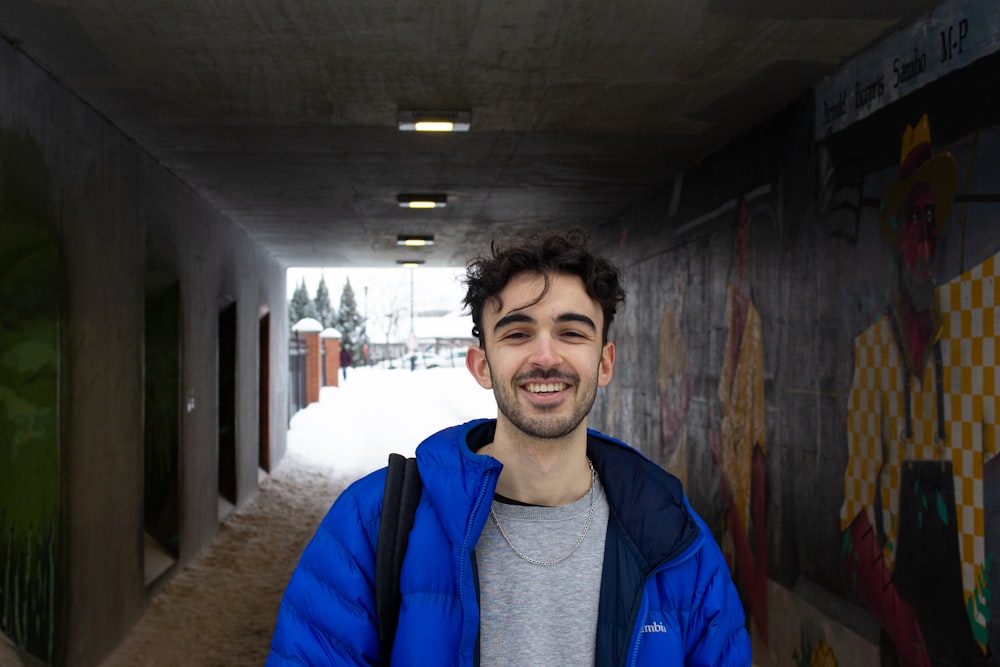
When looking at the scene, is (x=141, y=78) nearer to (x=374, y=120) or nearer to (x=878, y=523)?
(x=374, y=120)

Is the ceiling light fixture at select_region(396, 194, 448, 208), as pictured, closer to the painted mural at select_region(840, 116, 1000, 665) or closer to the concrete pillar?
the painted mural at select_region(840, 116, 1000, 665)

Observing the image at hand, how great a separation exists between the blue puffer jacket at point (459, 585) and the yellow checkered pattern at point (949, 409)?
208 cm

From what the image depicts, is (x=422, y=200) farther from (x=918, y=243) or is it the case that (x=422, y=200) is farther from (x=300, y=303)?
(x=300, y=303)

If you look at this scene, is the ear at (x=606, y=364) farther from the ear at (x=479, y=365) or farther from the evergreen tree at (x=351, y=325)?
the evergreen tree at (x=351, y=325)

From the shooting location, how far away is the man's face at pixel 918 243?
12.9 ft

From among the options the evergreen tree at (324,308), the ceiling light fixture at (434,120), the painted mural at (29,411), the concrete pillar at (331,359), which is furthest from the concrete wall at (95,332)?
the evergreen tree at (324,308)

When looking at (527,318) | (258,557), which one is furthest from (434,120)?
(258,557)

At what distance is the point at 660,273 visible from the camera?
28.8ft

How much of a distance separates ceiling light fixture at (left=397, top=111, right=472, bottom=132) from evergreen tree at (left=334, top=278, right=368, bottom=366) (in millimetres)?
54556

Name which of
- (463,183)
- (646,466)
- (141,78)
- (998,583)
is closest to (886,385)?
(998,583)

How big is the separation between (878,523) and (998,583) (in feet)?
3.26

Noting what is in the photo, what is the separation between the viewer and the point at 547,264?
2.08 metres

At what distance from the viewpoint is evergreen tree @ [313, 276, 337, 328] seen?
6444 centimetres

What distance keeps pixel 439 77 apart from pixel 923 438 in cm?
317
